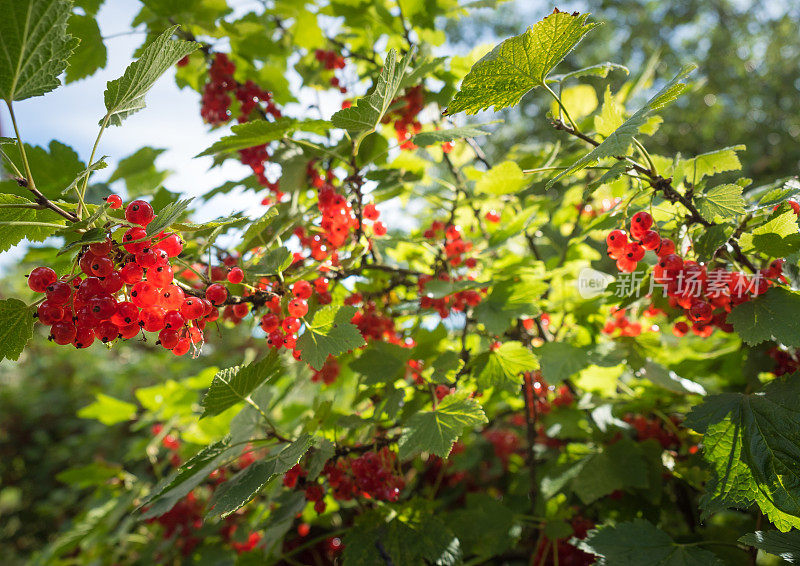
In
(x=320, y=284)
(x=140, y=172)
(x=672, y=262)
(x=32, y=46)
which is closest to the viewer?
(x=32, y=46)

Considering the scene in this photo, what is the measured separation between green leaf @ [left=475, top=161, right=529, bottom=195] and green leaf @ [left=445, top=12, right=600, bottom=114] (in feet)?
1.60

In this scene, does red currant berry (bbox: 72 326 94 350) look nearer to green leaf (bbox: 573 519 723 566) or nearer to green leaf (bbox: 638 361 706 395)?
green leaf (bbox: 573 519 723 566)

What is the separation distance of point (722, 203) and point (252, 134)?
44.6 inches

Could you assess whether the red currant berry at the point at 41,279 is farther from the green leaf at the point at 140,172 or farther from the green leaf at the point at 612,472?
the green leaf at the point at 612,472

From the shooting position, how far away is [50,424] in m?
5.79

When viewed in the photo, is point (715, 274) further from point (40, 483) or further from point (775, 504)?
point (40, 483)

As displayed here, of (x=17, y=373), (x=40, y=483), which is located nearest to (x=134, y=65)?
(x=40, y=483)

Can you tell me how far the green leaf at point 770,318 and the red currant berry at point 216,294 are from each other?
1.16m

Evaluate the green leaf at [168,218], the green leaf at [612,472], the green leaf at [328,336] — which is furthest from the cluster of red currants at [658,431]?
the green leaf at [168,218]

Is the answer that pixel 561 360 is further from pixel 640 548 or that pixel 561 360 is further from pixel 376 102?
pixel 376 102

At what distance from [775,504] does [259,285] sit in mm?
1235

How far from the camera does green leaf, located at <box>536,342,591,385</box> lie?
1384 mm

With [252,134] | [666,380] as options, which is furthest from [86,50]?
[666,380]

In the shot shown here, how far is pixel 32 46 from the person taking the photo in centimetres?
78
